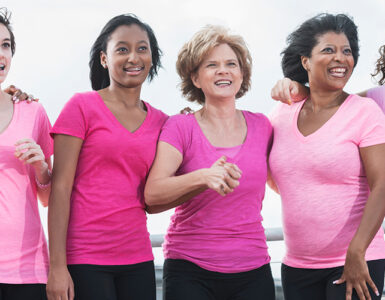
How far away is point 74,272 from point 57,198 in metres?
0.26

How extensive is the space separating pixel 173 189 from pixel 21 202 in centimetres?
52

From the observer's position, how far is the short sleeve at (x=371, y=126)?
79.5 inches

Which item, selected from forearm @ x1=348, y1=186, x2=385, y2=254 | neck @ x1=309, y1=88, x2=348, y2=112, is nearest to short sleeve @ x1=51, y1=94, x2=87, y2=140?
neck @ x1=309, y1=88, x2=348, y2=112

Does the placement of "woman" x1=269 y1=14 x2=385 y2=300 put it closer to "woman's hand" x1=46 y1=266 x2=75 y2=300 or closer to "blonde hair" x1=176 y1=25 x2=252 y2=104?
"blonde hair" x1=176 y1=25 x2=252 y2=104

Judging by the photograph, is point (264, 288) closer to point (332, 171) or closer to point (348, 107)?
point (332, 171)

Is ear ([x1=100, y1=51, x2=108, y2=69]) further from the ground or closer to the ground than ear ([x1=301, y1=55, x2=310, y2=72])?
further from the ground

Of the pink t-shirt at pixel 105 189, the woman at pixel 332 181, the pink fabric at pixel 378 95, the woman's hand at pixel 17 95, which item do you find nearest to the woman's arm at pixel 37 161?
the pink t-shirt at pixel 105 189

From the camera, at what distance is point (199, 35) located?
224 cm

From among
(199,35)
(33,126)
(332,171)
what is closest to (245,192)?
(332,171)

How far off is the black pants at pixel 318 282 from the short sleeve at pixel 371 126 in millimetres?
418

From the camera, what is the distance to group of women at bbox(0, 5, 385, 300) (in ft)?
6.45

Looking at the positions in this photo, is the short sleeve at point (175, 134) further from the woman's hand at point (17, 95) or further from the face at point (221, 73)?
the woman's hand at point (17, 95)

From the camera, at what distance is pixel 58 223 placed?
1977 millimetres

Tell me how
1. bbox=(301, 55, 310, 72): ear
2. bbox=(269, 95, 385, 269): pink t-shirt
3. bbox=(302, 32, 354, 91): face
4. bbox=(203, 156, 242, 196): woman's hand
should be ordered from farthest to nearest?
bbox=(301, 55, 310, 72): ear, bbox=(302, 32, 354, 91): face, bbox=(269, 95, 385, 269): pink t-shirt, bbox=(203, 156, 242, 196): woman's hand
